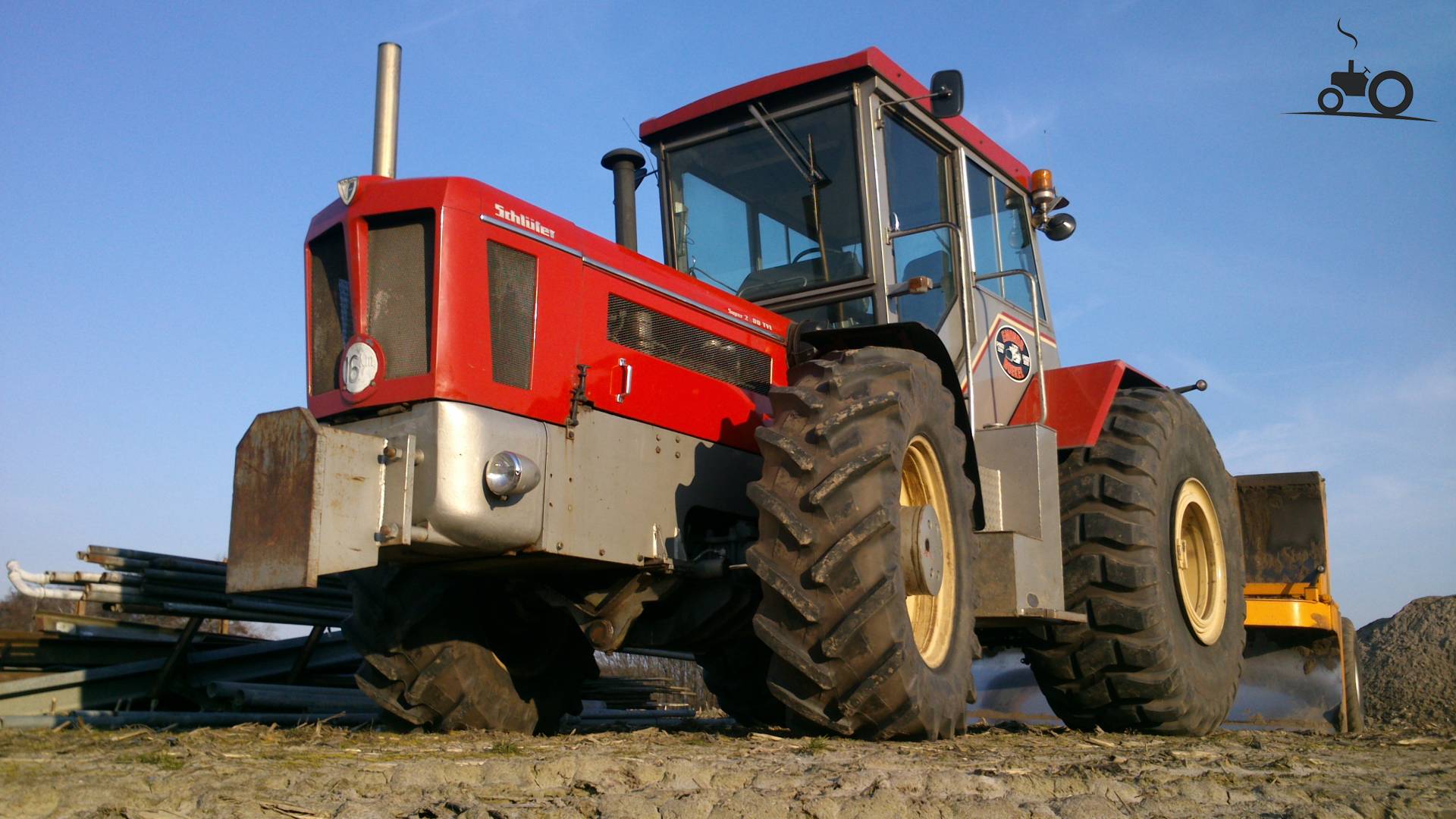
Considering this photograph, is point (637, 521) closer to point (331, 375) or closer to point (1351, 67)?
point (331, 375)

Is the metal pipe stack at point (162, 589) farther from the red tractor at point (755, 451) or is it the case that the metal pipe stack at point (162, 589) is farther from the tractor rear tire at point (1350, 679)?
the tractor rear tire at point (1350, 679)

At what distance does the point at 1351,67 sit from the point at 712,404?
519cm

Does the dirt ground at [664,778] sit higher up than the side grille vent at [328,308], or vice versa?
the side grille vent at [328,308]

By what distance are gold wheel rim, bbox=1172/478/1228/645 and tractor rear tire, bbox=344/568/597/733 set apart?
11.8 ft

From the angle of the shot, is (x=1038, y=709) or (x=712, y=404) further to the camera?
(x=1038, y=709)

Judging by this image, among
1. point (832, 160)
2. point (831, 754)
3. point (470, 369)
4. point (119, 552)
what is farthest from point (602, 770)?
point (119, 552)

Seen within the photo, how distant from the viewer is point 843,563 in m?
4.46

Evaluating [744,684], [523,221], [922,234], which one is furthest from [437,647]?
[922,234]

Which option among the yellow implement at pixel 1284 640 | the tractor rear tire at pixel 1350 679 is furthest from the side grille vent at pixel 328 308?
the tractor rear tire at pixel 1350 679

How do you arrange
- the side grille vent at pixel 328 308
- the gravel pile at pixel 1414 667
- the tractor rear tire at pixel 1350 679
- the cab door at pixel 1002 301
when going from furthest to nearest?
the gravel pile at pixel 1414 667 → the tractor rear tire at pixel 1350 679 → the cab door at pixel 1002 301 → the side grille vent at pixel 328 308

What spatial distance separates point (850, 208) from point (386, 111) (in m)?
2.23

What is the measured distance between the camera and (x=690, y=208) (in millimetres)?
6816

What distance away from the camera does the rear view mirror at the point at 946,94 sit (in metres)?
5.98

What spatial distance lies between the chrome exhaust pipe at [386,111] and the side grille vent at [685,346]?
1021 millimetres
